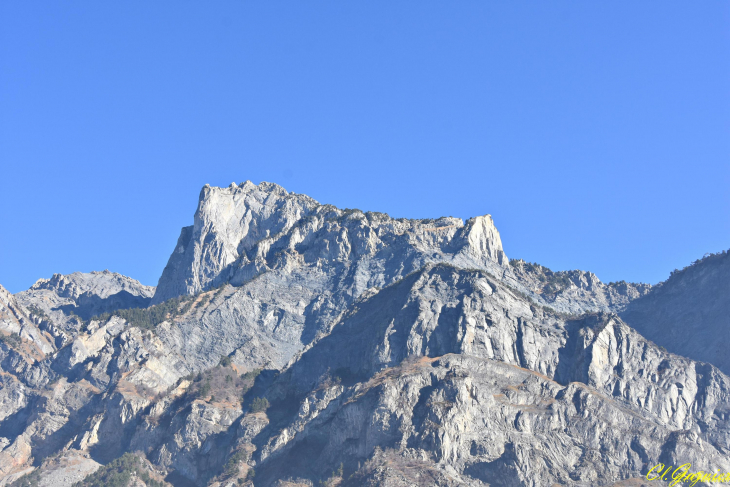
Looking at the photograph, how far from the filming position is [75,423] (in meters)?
196

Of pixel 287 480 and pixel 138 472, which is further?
pixel 138 472

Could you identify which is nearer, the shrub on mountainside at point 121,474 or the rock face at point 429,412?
the rock face at point 429,412

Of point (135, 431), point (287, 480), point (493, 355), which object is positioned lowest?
point (287, 480)

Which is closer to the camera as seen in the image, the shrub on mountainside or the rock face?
the rock face

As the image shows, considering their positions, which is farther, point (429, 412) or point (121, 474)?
point (121, 474)

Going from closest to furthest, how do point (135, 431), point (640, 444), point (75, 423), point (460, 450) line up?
point (460, 450) < point (640, 444) < point (135, 431) < point (75, 423)

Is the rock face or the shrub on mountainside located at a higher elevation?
the rock face

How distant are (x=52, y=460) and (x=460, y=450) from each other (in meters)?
85.2

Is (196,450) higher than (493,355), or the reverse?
(493,355)

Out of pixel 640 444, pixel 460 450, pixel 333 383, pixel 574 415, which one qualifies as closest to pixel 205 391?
pixel 333 383

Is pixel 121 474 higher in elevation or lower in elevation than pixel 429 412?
lower

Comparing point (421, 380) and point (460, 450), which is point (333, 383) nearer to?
point (421, 380)

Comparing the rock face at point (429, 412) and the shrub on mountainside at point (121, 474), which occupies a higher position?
the rock face at point (429, 412)

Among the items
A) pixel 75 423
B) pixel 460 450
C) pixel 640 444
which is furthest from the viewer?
pixel 75 423
